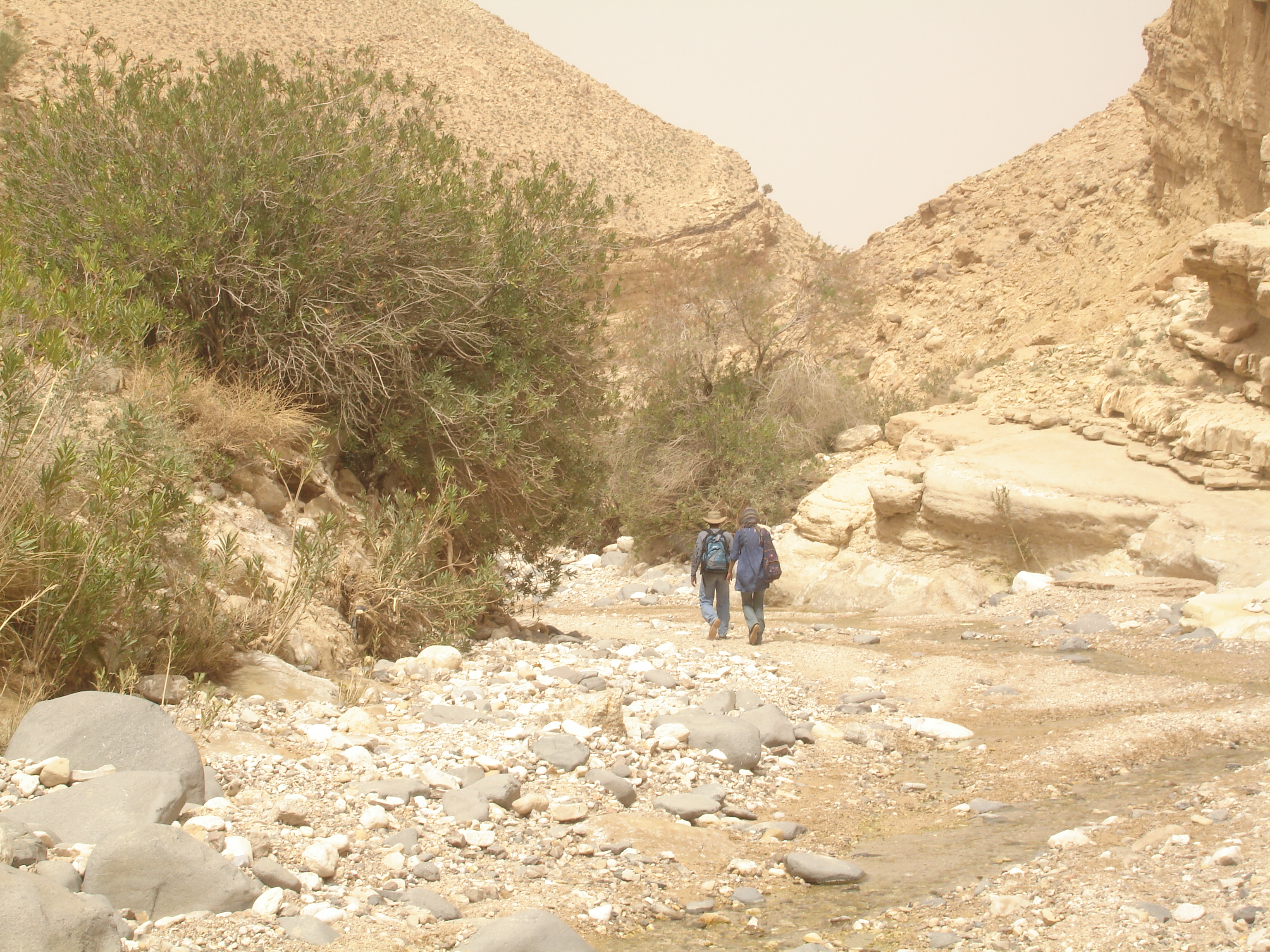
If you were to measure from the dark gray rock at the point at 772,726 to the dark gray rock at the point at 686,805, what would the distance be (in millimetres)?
1005

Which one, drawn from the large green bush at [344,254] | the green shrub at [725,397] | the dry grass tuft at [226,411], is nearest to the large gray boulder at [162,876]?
the dry grass tuft at [226,411]

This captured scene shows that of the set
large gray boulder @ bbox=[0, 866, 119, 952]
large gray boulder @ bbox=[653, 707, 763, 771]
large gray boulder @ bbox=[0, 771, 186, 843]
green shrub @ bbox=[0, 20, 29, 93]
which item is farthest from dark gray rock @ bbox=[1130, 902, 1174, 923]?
green shrub @ bbox=[0, 20, 29, 93]

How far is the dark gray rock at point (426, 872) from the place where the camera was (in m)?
3.81

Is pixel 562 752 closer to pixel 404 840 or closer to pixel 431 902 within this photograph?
pixel 404 840

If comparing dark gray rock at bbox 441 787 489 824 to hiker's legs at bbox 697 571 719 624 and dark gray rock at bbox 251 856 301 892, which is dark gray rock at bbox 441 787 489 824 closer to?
dark gray rock at bbox 251 856 301 892

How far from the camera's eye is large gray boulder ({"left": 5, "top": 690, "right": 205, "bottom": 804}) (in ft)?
13.1

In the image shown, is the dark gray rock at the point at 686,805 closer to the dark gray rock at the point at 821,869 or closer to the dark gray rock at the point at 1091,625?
the dark gray rock at the point at 821,869

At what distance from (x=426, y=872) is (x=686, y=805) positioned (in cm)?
148

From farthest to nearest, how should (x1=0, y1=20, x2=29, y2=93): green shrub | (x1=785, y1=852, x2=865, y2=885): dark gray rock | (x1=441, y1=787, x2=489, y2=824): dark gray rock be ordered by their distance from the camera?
1. (x1=0, y1=20, x2=29, y2=93): green shrub
2. (x1=441, y1=787, x2=489, y2=824): dark gray rock
3. (x1=785, y1=852, x2=865, y2=885): dark gray rock

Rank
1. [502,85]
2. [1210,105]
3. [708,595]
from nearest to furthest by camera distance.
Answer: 1. [708,595]
2. [1210,105]
3. [502,85]

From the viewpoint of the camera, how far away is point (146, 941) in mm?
2961

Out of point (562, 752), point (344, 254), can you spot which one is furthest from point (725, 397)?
point (562, 752)

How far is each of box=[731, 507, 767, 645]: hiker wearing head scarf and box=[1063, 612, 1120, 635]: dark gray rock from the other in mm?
3130

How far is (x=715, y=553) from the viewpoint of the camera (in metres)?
9.93
